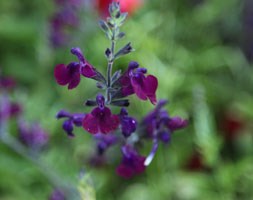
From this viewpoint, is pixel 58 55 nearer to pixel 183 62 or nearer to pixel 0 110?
pixel 183 62

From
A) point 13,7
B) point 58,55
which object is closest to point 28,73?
point 58,55

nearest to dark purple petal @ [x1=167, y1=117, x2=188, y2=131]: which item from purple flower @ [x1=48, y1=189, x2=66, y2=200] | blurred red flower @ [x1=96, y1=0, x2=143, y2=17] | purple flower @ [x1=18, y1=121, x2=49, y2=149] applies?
purple flower @ [x1=48, y1=189, x2=66, y2=200]

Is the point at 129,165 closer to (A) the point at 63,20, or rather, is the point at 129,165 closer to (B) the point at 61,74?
(B) the point at 61,74

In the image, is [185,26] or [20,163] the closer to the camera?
[20,163]

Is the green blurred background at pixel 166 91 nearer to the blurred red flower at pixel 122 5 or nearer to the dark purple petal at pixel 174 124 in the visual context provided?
the blurred red flower at pixel 122 5

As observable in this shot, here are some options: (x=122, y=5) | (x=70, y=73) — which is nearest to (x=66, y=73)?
(x=70, y=73)

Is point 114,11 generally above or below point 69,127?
above
